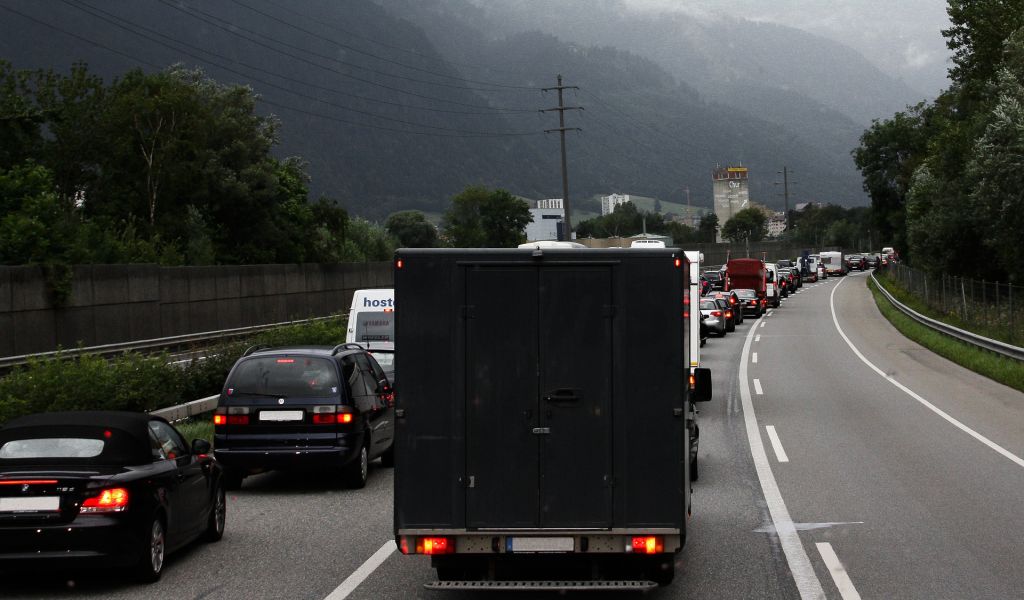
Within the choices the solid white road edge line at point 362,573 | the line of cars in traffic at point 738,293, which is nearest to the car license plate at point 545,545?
the solid white road edge line at point 362,573

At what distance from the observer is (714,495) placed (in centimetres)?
1346

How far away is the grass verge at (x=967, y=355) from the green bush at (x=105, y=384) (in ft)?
53.7

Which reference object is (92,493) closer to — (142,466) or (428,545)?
(142,466)

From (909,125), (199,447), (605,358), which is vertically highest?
(909,125)

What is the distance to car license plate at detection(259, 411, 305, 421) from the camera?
554 inches

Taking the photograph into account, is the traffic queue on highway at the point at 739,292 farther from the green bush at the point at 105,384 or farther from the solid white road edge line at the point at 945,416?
the green bush at the point at 105,384

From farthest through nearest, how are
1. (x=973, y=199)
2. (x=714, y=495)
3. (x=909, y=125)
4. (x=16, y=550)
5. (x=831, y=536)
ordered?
(x=909, y=125) < (x=973, y=199) < (x=714, y=495) < (x=831, y=536) < (x=16, y=550)

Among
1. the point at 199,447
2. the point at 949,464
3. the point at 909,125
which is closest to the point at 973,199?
the point at 949,464

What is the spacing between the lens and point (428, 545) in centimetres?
811

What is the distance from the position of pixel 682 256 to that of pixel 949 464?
857 centimetres

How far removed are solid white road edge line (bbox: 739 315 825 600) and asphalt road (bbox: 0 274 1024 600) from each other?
0.02m

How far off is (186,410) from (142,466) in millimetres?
9056

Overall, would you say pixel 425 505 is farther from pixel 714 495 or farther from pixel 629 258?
pixel 714 495

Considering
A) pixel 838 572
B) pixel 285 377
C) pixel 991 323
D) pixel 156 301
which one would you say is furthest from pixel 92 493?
pixel 156 301
